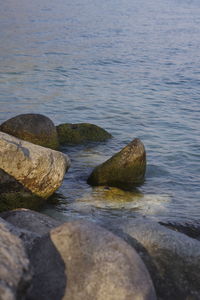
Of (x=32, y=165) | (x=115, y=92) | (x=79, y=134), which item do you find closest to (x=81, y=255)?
(x=32, y=165)

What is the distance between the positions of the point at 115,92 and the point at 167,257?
12237 mm

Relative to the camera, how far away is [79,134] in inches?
453

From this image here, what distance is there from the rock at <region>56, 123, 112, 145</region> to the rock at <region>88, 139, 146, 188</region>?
7.09ft

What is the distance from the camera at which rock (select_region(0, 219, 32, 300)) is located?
3484 mm

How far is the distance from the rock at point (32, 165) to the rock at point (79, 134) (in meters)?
3.39

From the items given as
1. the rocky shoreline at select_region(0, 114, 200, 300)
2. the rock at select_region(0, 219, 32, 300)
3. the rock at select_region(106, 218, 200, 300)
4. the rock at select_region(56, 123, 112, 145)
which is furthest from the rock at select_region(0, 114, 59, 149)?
the rock at select_region(0, 219, 32, 300)

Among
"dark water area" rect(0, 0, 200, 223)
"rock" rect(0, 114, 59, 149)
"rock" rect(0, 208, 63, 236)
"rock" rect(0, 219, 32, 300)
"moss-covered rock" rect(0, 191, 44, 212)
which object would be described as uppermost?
"rock" rect(0, 219, 32, 300)

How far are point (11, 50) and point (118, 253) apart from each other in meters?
19.6

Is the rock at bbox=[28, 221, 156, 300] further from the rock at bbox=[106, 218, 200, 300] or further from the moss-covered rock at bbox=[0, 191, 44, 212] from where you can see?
the moss-covered rock at bbox=[0, 191, 44, 212]

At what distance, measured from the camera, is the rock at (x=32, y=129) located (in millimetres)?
10188

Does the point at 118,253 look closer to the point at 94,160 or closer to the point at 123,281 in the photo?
the point at 123,281

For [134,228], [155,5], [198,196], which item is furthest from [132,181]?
[155,5]

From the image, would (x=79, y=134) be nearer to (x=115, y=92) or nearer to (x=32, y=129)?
(x=32, y=129)

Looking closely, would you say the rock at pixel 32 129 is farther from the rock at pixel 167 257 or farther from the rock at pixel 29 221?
the rock at pixel 167 257
